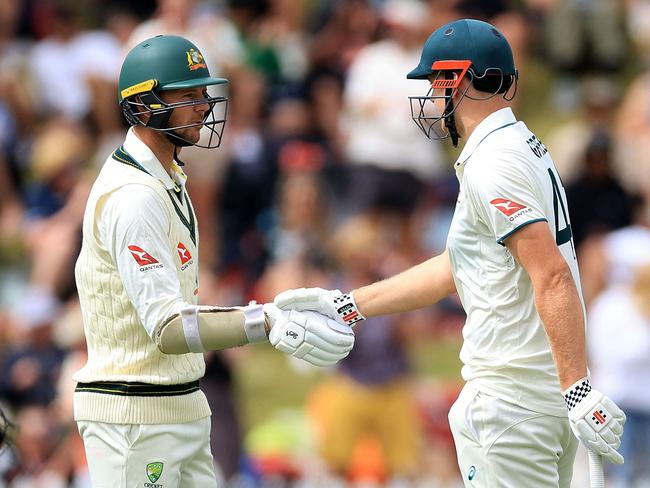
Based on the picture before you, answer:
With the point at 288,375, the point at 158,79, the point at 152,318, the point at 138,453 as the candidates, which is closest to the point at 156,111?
the point at 158,79

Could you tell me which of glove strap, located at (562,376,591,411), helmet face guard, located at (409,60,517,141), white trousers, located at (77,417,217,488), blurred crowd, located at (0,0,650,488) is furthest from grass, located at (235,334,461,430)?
glove strap, located at (562,376,591,411)

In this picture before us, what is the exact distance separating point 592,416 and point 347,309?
1.30 m

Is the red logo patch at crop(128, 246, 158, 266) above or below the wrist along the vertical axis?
above

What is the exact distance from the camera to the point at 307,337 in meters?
5.62

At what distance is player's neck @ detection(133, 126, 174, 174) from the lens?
5.84 metres

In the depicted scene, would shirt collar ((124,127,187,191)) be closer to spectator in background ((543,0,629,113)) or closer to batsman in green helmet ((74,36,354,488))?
batsman in green helmet ((74,36,354,488))

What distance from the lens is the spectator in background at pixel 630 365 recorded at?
401 inches

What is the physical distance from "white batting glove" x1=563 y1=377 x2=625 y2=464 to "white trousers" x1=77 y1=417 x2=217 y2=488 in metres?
1.58

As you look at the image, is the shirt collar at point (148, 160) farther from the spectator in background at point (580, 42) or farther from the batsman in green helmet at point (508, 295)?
the spectator in background at point (580, 42)

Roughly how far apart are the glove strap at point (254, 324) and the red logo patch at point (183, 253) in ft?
1.18

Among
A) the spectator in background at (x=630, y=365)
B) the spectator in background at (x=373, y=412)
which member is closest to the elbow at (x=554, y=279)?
the spectator in background at (x=630, y=365)

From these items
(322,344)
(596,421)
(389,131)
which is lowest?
(389,131)

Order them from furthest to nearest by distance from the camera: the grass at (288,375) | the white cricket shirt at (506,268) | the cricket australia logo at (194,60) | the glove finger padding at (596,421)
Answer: the grass at (288,375), the cricket australia logo at (194,60), the white cricket shirt at (506,268), the glove finger padding at (596,421)

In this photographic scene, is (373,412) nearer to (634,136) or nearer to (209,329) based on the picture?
(634,136)
